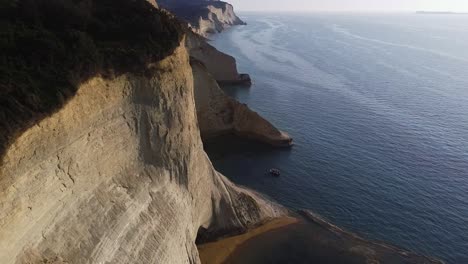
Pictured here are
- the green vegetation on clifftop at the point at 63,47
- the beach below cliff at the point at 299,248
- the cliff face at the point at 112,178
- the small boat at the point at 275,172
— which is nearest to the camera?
the cliff face at the point at 112,178

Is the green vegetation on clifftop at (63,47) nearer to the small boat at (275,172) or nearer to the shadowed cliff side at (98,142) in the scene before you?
the shadowed cliff side at (98,142)

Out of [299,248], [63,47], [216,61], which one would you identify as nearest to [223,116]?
[299,248]

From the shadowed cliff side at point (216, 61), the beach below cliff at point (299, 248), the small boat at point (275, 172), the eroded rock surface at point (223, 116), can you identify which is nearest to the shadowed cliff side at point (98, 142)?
the beach below cliff at point (299, 248)

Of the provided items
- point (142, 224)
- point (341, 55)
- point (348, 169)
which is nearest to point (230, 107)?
point (348, 169)

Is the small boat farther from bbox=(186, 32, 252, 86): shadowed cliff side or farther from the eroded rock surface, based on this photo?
bbox=(186, 32, 252, 86): shadowed cliff side

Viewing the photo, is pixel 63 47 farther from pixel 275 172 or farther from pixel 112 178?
pixel 275 172

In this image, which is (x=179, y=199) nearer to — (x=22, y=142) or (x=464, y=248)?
(x=22, y=142)

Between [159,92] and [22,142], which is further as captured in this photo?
[159,92]
